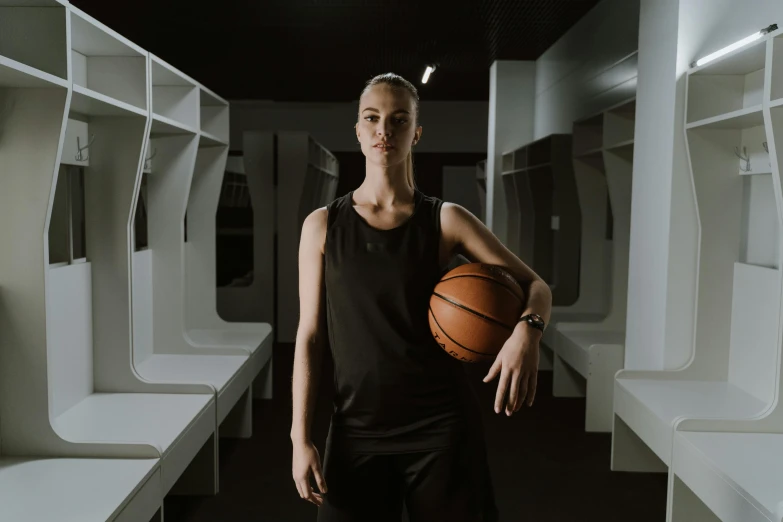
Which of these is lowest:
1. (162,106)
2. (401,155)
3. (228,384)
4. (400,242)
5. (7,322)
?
(228,384)

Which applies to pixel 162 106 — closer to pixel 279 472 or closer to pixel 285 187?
pixel 279 472

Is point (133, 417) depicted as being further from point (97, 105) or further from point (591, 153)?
point (591, 153)

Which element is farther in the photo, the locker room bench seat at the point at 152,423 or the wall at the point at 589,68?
the wall at the point at 589,68

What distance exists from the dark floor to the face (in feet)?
7.38

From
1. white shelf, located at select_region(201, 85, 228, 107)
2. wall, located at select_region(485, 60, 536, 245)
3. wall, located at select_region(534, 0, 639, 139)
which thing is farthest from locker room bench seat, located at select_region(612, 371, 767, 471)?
wall, located at select_region(485, 60, 536, 245)

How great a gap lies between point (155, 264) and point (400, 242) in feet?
10.1

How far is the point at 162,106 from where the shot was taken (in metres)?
4.12

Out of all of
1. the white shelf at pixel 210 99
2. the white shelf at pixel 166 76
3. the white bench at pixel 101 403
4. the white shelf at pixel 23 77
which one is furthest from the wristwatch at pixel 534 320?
the white shelf at pixel 210 99

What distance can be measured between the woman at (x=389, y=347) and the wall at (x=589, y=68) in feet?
13.5

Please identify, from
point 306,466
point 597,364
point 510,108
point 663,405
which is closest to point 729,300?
point 663,405

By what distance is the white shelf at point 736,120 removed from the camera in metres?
2.87

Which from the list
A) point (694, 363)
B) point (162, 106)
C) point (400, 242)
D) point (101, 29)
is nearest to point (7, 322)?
point (101, 29)

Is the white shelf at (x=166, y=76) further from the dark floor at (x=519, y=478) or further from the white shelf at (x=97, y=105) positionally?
the dark floor at (x=519, y=478)

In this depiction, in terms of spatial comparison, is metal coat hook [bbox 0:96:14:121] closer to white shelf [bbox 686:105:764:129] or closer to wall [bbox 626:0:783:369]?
white shelf [bbox 686:105:764:129]
